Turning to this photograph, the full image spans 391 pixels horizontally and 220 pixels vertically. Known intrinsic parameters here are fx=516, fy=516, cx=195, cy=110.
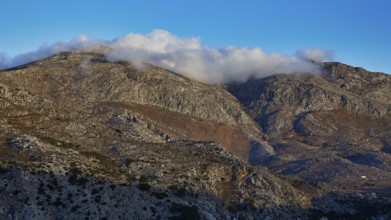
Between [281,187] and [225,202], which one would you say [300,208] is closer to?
[281,187]

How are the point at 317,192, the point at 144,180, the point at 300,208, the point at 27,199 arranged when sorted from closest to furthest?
1. the point at 27,199
2. the point at 144,180
3. the point at 300,208
4. the point at 317,192

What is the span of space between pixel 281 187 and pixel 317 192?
14.2m

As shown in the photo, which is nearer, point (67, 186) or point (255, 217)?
point (67, 186)

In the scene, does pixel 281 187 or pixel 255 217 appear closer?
pixel 255 217

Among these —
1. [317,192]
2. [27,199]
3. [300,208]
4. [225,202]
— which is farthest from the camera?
[317,192]

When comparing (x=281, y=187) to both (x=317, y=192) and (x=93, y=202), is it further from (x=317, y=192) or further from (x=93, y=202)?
(x=93, y=202)

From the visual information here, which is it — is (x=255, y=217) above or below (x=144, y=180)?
below

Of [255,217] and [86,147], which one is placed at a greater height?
[86,147]

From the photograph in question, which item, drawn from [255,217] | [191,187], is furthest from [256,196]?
[191,187]

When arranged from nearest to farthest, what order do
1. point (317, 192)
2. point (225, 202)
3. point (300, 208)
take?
point (225, 202) → point (300, 208) → point (317, 192)

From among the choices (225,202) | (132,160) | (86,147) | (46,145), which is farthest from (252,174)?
(46,145)

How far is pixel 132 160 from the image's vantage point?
93812 millimetres

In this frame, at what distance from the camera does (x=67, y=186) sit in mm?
76875

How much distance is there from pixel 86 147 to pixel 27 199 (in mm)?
23987
